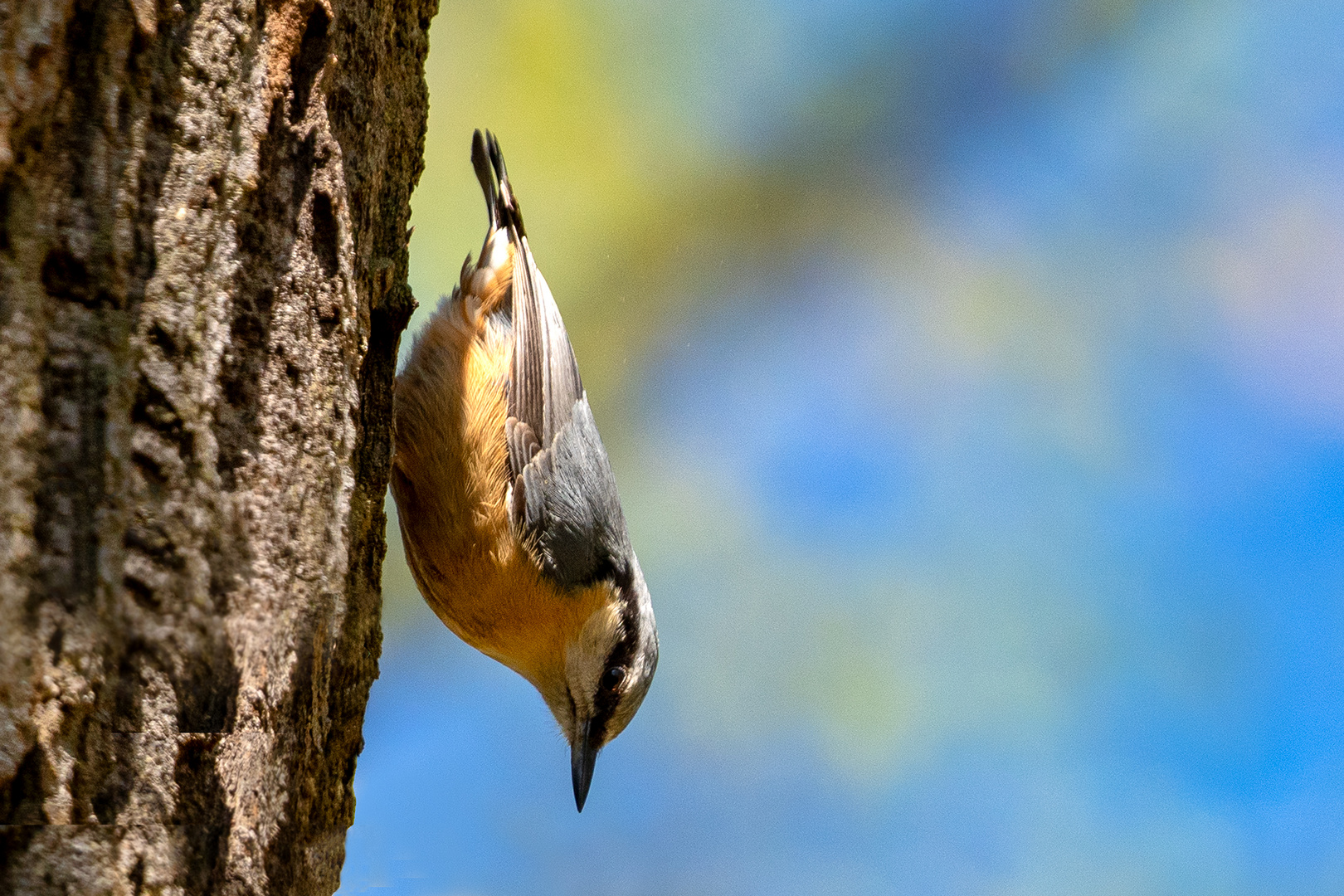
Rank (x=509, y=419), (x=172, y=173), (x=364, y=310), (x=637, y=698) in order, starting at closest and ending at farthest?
1. (x=172, y=173)
2. (x=364, y=310)
3. (x=509, y=419)
4. (x=637, y=698)

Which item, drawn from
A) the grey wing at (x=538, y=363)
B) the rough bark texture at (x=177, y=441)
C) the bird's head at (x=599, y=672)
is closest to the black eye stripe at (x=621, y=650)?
the bird's head at (x=599, y=672)

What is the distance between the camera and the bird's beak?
106 inches

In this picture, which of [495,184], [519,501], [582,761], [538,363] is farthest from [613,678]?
[495,184]

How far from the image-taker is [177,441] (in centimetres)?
110

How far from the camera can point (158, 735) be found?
1.04 meters

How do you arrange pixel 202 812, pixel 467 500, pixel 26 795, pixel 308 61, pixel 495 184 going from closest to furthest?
pixel 26 795 → pixel 202 812 → pixel 308 61 → pixel 467 500 → pixel 495 184

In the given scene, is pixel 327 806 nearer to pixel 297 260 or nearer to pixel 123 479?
pixel 123 479

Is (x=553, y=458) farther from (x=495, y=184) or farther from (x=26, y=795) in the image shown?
(x=26, y=795)

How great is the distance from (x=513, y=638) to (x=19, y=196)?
177 cm

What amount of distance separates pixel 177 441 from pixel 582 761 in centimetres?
180

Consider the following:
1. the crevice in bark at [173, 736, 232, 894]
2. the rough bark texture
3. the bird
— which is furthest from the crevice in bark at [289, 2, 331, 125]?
the bird

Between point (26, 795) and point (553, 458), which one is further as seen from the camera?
point (553, 458)

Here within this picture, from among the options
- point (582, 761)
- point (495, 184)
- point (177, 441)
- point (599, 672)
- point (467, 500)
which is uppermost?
point (495, 184)

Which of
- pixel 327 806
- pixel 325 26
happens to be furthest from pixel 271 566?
pixel 325 26
